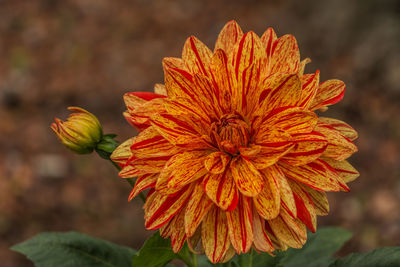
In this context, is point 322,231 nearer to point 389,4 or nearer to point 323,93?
point 323,93

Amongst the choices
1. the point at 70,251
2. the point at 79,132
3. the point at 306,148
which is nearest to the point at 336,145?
the point at 306,148

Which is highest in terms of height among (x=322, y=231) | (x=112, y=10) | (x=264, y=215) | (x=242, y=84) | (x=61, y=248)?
(x=112, y=10)

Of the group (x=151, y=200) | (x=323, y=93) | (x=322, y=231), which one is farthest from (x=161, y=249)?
(x=322, y=231)

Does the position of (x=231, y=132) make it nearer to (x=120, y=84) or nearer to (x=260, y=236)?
(x=260, y=236)

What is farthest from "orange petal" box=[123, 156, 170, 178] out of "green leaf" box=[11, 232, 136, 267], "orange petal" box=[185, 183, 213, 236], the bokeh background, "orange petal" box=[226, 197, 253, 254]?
the bokeh background

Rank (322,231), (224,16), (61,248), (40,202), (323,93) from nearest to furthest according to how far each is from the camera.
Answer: (323,93) → (61,248) → (322,231) → (40,202) → (224,16)

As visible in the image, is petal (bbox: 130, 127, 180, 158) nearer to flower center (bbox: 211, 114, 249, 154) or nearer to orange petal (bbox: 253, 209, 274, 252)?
flower center (bbox: 211, 114, 249, 154)

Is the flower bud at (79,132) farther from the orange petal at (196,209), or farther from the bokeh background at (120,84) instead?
the bokeh background at (120,84)

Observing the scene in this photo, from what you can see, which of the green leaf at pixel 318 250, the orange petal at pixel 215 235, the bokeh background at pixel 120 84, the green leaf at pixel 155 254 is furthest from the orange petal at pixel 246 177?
the bokeh background at pixel 120 84
